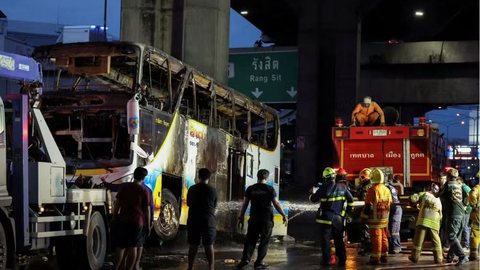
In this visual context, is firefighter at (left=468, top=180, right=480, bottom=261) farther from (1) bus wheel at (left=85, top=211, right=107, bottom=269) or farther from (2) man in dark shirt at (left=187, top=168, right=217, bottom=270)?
(1) bus wheel at (left=85, top=211, right=107, bottom=269)

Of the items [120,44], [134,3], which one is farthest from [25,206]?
[134,3]

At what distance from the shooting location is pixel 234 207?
57.2 ft

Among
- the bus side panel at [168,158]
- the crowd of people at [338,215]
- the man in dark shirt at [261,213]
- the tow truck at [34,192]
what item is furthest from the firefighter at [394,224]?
the tow truck at [34,192]

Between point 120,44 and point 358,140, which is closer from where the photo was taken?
point 120,44

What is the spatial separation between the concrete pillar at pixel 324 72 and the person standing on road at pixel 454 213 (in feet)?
70.4

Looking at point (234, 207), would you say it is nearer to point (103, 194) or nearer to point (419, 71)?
point (103, 194)

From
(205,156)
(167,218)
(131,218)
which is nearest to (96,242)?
(131,218)

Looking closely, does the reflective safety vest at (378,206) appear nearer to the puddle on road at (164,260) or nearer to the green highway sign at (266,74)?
the puddle on road at (164,260)

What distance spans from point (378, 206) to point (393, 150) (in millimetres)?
5356

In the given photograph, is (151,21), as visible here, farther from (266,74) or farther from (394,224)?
(266,74)

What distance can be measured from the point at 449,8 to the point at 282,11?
10.1 meters

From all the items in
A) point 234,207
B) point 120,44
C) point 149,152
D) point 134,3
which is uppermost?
point 134,3

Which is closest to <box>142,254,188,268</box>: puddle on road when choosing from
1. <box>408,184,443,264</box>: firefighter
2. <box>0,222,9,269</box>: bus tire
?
<box>0,222,9,269</box>: bus tire

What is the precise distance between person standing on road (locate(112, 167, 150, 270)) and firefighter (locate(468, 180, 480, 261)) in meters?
6.32
